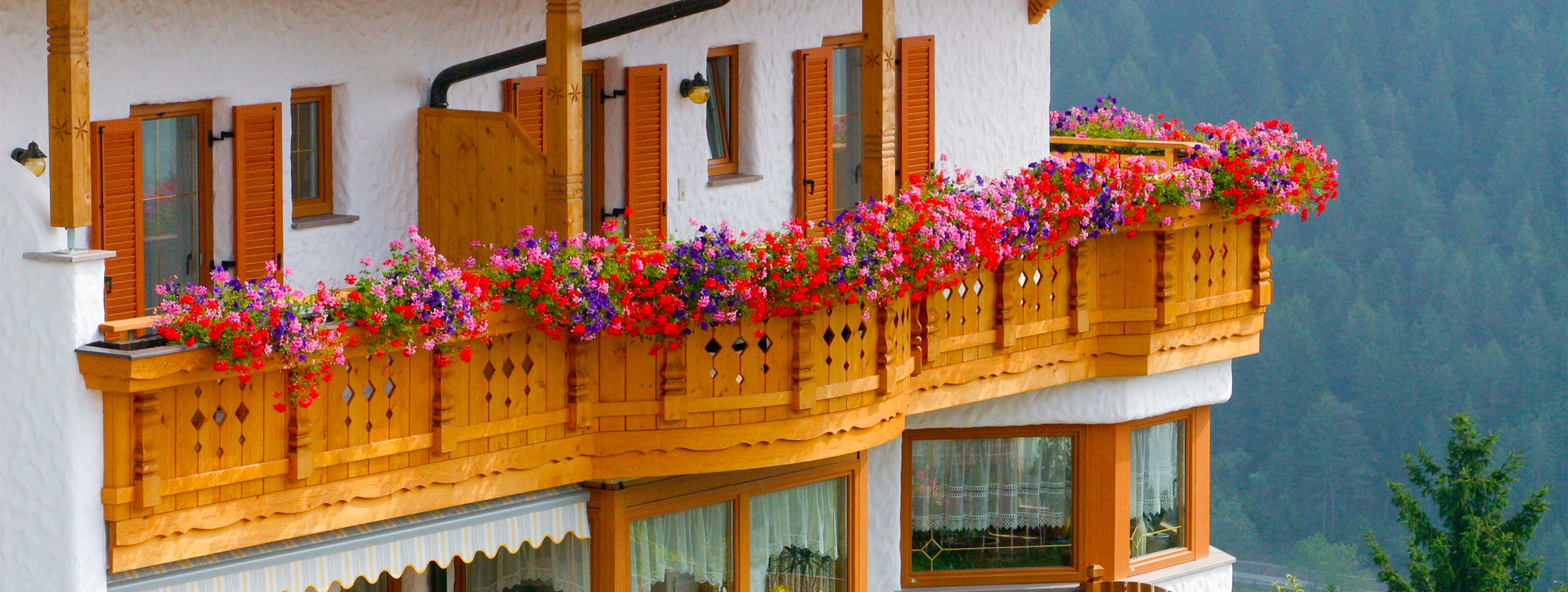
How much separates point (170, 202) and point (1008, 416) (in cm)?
772

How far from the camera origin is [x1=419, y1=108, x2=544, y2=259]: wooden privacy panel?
47.6 feet

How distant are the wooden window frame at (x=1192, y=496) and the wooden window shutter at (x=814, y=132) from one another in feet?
12.5

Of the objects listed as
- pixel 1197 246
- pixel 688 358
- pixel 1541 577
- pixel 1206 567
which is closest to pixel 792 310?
pixel 688 358

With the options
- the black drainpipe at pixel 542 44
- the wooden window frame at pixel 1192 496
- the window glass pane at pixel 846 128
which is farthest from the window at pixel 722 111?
the wooden window frame at pixel 1192 496

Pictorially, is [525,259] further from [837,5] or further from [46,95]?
[837,5]

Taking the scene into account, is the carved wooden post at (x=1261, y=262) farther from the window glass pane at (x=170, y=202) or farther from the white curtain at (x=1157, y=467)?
the window glass pane at (x=170, y=202)

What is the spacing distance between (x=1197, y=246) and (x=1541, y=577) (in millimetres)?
58535

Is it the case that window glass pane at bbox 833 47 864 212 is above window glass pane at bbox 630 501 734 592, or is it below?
above

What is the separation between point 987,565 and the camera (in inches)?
781

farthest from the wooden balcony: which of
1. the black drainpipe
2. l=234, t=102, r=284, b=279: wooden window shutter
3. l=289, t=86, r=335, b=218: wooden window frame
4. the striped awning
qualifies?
l=289, t=86, r=335, b=218: wooden window frame

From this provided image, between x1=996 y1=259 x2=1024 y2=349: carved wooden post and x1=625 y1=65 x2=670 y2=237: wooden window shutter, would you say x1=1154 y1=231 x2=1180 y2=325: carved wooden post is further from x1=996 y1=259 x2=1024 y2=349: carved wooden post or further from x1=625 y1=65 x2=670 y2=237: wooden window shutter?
x1=625 y1=65 x2=670 y2=237: wooden window shutter

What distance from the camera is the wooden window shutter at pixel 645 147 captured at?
16672mm

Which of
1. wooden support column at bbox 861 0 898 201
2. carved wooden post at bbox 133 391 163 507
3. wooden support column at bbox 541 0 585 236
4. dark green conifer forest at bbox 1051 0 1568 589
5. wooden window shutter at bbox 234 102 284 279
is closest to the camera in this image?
carved wooden post at bbox 133 391 163 507

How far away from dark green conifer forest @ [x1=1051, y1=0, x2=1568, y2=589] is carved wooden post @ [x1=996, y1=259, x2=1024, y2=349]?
61.5 meters
